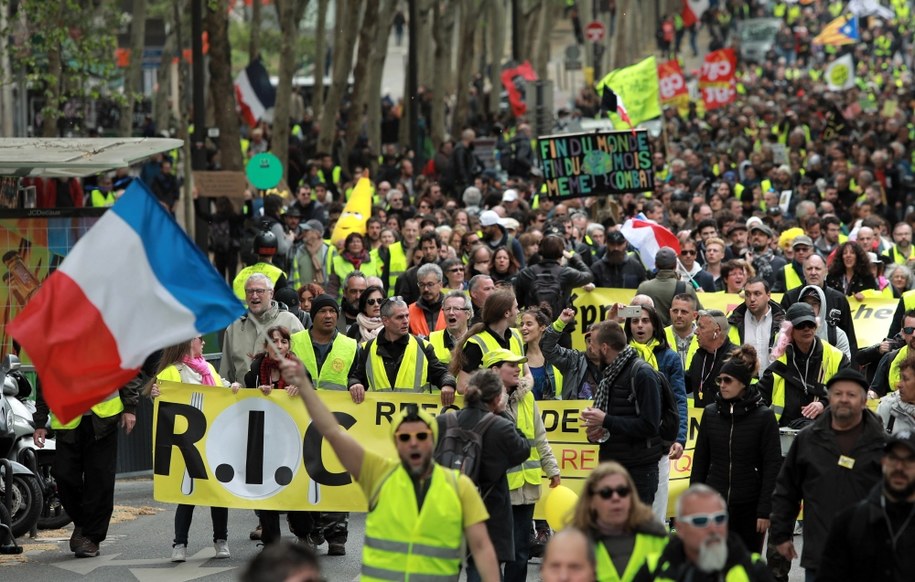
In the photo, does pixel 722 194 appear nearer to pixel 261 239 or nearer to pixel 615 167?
pixel 615 167

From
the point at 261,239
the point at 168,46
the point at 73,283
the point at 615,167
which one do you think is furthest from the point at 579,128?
the point at 73,283

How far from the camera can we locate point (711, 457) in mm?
10375

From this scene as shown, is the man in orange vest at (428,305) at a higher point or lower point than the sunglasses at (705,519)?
higher

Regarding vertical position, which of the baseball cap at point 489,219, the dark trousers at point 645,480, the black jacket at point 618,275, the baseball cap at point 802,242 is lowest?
the dark trousers at point 645,480

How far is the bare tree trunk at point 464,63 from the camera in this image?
46844 mm

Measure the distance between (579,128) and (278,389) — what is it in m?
20.7

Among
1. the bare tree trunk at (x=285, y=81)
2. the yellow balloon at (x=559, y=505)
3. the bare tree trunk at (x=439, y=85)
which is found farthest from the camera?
the bare tree trunk at (x=439, y=85)

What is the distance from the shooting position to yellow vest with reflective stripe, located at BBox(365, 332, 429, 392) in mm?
12391

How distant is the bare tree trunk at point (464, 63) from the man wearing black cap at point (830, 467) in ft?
120

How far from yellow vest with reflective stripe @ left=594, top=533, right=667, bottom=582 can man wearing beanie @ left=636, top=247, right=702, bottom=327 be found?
7640mm

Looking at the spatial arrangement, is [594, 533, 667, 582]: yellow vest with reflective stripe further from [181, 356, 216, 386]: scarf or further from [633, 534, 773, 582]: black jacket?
[181, 356, 216, 386]: scarf

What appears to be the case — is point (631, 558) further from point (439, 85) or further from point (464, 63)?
point (464, 63)

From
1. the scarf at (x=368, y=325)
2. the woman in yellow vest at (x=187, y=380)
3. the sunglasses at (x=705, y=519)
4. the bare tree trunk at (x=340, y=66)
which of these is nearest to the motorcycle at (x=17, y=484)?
the woman in yellow vest at (x=187, y=380)

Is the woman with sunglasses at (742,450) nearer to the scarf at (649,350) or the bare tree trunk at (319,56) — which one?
the scarf at (649,350)
